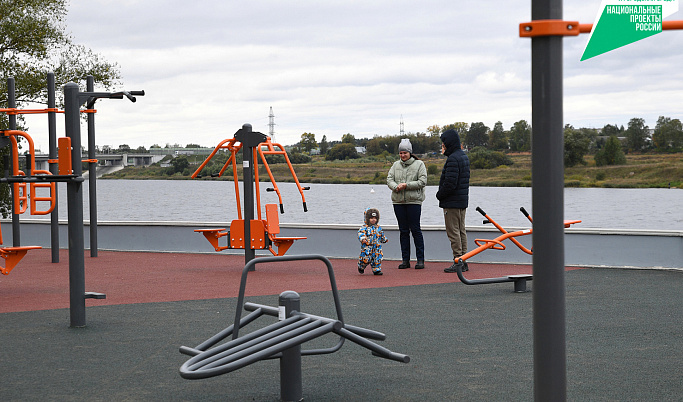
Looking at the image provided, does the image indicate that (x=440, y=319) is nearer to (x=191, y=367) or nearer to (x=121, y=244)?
(x=191, y=367)

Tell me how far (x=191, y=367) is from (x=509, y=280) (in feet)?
15.6

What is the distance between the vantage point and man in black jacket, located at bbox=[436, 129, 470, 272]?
30.5 ft

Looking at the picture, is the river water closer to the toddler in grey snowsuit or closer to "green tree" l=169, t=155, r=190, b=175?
"green tree" l=169, t=155, r=190, b=175

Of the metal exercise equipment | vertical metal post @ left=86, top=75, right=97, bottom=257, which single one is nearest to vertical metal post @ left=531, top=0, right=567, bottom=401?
the metal exercise equipment

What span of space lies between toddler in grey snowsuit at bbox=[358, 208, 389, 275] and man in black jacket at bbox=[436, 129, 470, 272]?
78cm

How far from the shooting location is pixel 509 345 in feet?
17.4

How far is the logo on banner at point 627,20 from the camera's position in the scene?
2.17 metres

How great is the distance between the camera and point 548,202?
84.9 inches

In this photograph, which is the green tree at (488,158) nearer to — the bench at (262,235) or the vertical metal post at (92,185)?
the bench at (262,235)

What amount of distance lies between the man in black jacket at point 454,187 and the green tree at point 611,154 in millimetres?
14080

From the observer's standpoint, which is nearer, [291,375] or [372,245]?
[291,375]

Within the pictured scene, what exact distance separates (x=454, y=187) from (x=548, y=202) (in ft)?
23.4

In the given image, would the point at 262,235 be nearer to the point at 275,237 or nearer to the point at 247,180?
the point at 275,237

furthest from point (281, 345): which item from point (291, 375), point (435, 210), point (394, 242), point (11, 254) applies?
point (435, 210)
